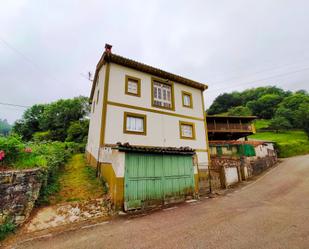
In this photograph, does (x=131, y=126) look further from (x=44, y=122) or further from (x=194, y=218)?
(x=44, y=122)

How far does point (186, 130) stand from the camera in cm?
1459

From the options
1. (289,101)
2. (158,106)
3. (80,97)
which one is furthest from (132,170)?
(289,101)

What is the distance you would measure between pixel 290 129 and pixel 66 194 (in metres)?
55.4

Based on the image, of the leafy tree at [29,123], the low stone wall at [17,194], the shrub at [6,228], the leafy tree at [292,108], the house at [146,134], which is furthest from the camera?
the leafy tree at [292,108]

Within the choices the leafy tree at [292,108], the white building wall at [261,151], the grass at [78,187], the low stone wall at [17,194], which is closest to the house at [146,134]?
the grass at [78,187]

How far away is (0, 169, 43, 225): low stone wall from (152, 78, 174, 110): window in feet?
31.4

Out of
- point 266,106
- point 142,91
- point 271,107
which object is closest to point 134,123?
point 142,91

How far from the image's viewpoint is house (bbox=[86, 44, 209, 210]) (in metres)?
7.25

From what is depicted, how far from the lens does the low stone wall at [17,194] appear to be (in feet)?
16.4

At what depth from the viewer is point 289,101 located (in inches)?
1962

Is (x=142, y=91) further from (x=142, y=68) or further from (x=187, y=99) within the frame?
(x=187, y=99)

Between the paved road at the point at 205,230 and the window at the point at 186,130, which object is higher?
the window at the point at 186,130

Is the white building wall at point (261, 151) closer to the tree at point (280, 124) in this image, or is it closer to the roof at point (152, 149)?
the roof at point (152, 149)

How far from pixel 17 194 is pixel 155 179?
5.35 m
